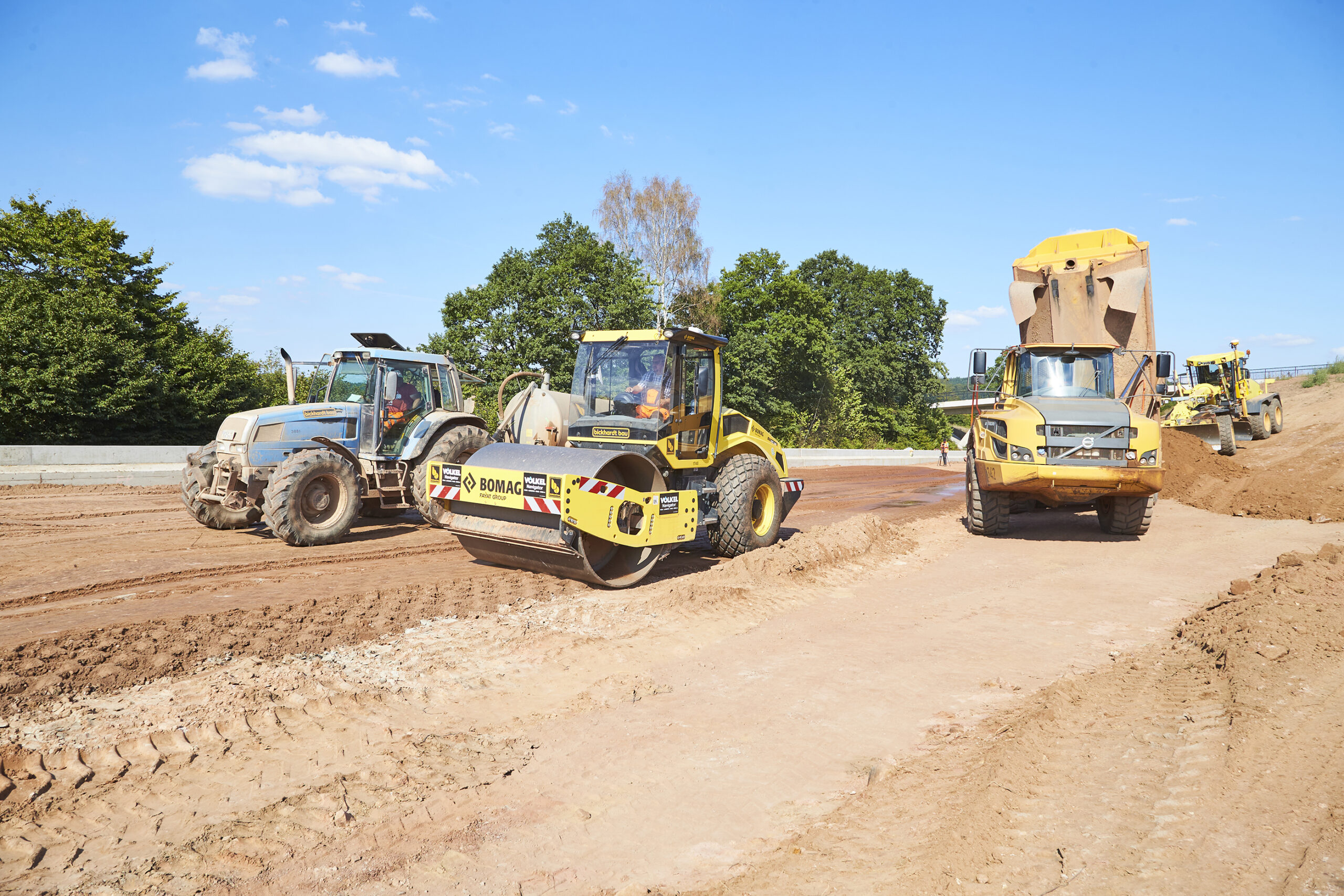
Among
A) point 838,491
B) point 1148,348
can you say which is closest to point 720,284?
point 838,491

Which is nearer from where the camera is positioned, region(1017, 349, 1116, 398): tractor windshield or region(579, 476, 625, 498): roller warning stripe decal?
region(579, 476, 625, 498): roller warning stripe decal

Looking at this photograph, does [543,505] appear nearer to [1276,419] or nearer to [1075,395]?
[1075,395]

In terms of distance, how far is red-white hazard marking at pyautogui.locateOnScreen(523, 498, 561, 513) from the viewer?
7.10 meters

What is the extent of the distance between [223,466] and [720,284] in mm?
33255

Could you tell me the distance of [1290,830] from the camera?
291cm

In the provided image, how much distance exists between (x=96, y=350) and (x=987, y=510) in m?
21.1

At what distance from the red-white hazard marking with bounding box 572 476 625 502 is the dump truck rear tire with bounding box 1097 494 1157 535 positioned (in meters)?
6.71

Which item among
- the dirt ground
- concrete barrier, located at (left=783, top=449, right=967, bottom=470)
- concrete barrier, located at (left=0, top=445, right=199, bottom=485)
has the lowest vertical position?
the dirt ground

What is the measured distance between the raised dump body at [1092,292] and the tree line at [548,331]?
6.08 m

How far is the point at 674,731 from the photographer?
4.36m

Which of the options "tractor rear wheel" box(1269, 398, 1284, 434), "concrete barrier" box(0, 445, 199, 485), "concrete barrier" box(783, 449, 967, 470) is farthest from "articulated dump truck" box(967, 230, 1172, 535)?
"tractor rear wheel" box(1269, 398, 1284, 434)

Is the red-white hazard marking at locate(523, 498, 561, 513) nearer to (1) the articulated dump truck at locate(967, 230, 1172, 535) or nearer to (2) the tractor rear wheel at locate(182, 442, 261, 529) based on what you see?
(2) the tractor rear wheel at locate(182, 442, 261, 529)

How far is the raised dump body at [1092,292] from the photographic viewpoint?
11.9m

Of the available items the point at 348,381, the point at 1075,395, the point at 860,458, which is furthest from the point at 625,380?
the point at 860,458
